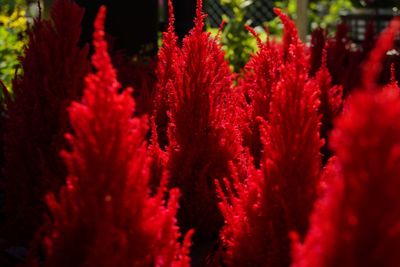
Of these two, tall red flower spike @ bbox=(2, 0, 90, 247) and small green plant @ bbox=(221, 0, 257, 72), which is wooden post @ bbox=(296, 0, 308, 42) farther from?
tall red flower spike @ bbox=(2, 0, 90, 247)

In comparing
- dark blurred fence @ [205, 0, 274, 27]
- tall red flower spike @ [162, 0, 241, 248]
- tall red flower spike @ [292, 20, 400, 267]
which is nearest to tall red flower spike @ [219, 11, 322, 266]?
tall red flower spike @ [162, 0, 241, 248]

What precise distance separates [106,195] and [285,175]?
28.0 inches

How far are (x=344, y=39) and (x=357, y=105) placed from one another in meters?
3.84

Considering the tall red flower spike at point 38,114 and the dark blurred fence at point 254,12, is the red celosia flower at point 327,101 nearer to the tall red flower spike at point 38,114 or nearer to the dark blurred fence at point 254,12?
the tall red flower spike at point 38,114

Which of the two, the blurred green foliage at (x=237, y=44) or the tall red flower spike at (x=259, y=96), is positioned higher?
the blurred green foliage at (x=237, y=44)

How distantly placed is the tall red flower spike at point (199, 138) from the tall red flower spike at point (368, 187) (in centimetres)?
146

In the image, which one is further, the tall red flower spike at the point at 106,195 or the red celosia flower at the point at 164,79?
the red celosia flower at the point at 164,79

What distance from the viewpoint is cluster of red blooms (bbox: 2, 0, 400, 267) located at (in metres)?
1.46

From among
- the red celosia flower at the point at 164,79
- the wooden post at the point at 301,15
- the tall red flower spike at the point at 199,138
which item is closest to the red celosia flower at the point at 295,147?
the tall red flower spike at the point at 199,138

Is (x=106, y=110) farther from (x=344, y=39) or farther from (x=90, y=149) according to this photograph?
(x=344, y=39)

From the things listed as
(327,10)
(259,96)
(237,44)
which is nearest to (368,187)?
(259,96)

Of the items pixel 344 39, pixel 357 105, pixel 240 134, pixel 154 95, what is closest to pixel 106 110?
pixel 357 105

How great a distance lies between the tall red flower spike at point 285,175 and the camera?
2240 millimetres

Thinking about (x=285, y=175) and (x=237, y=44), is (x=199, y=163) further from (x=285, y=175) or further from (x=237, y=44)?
(x=237, y=44)
